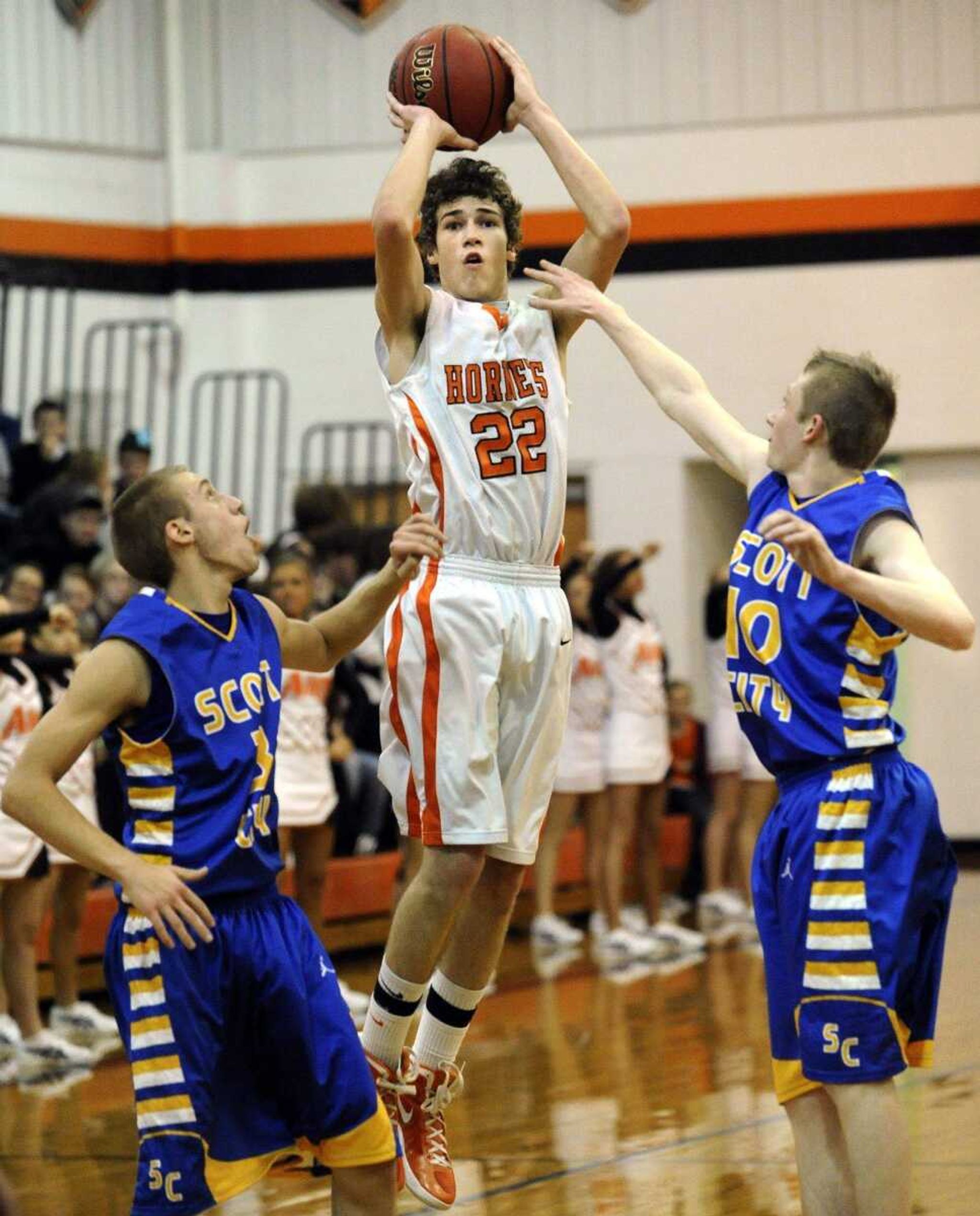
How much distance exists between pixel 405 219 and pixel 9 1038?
3.89 m

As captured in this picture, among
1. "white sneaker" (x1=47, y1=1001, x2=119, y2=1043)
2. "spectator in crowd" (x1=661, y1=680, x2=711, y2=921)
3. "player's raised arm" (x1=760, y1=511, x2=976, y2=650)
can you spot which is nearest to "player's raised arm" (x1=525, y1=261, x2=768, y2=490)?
"player's raised arm" (x1=760, y1=511, x2=976, y2=650)

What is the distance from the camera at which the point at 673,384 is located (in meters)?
3.94

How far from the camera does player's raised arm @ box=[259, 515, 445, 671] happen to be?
160 inches

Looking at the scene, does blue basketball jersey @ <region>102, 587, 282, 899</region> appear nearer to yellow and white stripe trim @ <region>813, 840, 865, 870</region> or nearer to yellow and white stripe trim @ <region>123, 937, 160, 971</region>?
yellow and white stripe trim @ <region>123, 937, 160, 971</region>

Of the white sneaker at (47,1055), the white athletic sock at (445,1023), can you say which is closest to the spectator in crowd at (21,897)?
the white sneaker at (47,1055)

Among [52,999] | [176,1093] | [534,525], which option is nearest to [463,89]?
[534,525]

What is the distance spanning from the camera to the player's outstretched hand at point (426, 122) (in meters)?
4.17

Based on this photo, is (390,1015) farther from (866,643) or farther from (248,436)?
(248,436)

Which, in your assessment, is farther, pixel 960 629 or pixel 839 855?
pixel 839 855

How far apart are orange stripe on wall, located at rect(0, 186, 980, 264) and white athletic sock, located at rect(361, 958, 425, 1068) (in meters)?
8.94

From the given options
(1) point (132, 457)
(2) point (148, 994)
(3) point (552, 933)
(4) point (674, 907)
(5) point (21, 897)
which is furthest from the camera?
(1) point (132, 457)

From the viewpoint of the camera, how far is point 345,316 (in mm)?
13531

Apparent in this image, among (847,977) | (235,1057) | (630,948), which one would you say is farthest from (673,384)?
(630,948)

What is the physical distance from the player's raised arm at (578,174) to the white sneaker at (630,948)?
5.23 meters
